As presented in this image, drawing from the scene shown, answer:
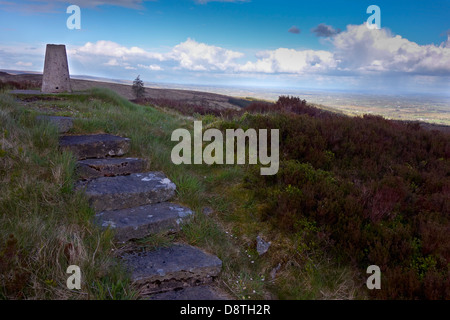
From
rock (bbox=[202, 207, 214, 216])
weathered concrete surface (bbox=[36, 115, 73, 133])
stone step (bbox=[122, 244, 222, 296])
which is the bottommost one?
stone step (bbox=[122, 244, 222, 296])

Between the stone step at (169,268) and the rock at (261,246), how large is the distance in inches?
26.0

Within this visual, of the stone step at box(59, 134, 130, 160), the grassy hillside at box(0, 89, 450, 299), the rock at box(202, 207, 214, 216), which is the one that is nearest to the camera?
the grassy hillside at box(0, 89, 450, 299)

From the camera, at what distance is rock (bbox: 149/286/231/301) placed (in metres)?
3.23

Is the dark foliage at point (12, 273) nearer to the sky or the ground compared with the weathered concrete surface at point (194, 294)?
nearer to the sky

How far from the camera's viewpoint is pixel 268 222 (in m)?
4.46

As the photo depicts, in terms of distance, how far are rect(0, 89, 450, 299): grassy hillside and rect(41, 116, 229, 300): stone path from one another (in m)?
0.19

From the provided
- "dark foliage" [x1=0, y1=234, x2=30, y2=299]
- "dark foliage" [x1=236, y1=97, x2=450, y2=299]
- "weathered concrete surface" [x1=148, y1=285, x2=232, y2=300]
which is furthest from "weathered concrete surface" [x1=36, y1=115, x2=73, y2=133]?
"weathered concrete surface" [x1=148, y1=285, x2=232, y2=300]

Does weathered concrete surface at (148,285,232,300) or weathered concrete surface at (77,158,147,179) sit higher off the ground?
weathered concrete surface at (77,158,147,179)

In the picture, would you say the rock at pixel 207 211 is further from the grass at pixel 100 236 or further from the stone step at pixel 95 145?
the stone step at pixel 95 145

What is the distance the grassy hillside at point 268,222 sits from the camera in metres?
3.13

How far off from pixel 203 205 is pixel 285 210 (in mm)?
1419

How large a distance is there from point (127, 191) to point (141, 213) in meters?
0.48

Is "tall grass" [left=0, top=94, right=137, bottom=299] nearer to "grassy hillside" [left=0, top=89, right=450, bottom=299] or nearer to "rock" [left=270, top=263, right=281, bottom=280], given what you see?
"grassy hillside" [left=0, top=89, right=450, bottom=299]

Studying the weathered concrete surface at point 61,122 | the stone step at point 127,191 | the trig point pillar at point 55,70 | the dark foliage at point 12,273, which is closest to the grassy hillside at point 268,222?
the dark foliage at point 12,273
